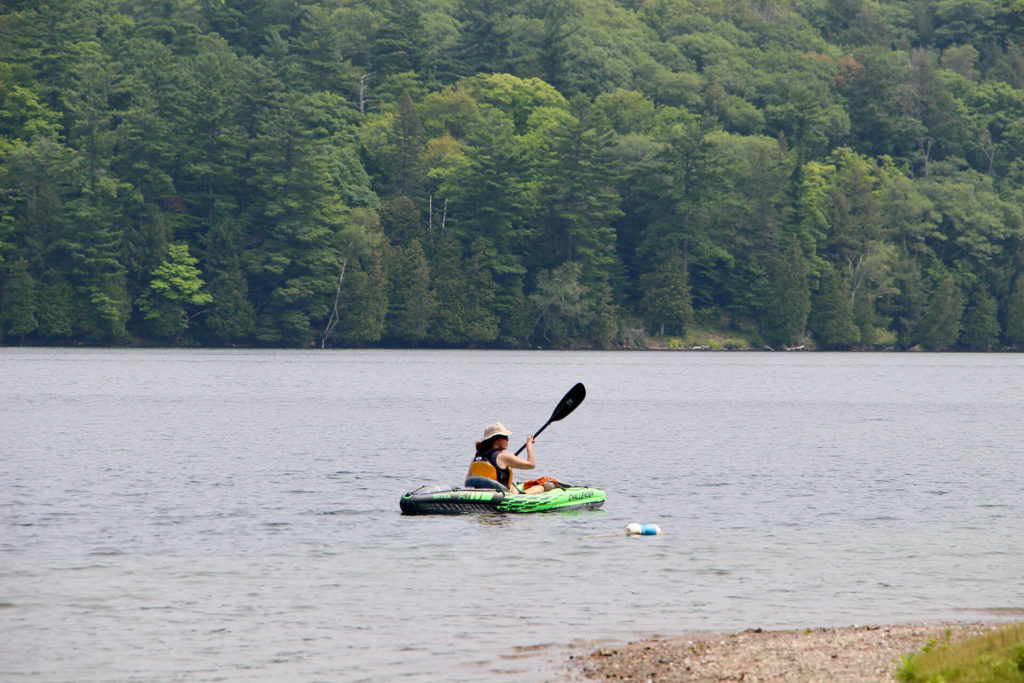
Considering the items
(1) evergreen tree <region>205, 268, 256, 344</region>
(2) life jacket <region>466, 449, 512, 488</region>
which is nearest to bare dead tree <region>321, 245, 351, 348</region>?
(1) evergreen tree <region>205, 268, 256, 344</region>

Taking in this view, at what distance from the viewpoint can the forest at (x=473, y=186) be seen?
112 m

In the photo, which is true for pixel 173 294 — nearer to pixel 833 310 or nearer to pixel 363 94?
pixel 363 94

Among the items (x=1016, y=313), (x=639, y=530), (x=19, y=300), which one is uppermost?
(x=1016, y=313)

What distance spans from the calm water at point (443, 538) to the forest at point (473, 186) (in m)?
58.8

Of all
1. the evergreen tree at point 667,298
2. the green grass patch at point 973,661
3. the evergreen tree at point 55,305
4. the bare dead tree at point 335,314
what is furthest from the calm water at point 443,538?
the evergreen tree at point 667,298

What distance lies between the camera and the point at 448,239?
11862 centimetres

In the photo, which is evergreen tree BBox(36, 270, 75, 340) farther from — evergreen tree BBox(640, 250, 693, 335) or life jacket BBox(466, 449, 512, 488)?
life jacket BBox(466, 449, 512, 488)

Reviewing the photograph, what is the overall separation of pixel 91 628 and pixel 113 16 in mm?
119913

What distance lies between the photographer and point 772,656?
13.6 m

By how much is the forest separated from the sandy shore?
3906 inches

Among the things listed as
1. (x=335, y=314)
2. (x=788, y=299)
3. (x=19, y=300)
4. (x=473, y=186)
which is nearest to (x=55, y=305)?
(x=19, y=300)

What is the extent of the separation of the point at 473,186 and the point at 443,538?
100 metres

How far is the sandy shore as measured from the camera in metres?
12.9

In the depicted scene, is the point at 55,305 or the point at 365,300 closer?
the point at 55,305
